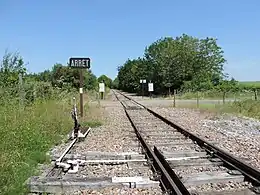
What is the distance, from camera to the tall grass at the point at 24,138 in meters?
6.11

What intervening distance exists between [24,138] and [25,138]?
0.05m

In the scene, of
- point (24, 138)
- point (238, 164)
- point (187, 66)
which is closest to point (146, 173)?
point (238, 164)

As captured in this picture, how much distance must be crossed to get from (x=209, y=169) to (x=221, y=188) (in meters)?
1.32

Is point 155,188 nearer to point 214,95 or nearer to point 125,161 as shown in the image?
point 125,161

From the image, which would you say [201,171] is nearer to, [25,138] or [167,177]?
[167,177]

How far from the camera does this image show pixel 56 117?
535 inches

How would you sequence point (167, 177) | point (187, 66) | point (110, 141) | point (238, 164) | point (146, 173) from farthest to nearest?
point (187, 66)
point (110, 141)
point (238, 164)
point (146, 173)
point (167, 177)

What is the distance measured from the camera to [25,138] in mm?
9250

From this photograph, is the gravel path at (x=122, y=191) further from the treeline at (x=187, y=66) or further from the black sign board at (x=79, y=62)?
the treeline at (x=187, y=66)

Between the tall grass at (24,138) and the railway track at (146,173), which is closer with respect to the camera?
the railway track at (146,173)

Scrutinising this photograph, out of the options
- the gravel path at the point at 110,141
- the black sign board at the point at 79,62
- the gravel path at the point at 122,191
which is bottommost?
the gravel path at the point at 110,141

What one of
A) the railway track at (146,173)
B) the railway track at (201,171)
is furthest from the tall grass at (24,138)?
the railway track at (201,171)

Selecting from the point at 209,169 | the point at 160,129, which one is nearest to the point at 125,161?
the point at 209,169

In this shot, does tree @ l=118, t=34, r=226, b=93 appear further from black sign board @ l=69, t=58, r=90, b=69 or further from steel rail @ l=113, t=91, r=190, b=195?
steel rail @ l=113, t=91, r=190, b=195
